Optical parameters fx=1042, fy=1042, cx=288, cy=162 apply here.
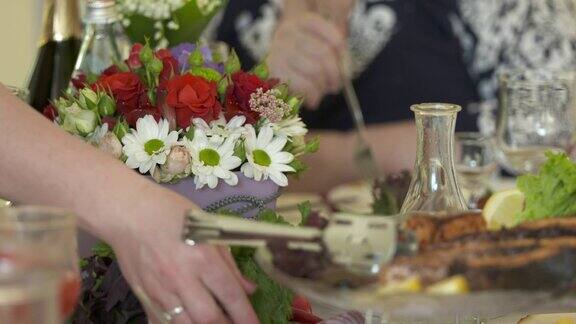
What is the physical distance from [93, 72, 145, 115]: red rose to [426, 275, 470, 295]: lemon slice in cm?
46

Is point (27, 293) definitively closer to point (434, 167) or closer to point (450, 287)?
point (450, 287)

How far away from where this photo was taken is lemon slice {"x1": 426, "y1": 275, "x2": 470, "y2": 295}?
632 millimetres

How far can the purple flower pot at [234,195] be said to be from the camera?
955 mm

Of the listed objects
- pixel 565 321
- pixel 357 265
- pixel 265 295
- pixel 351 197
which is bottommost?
pixel 351 197

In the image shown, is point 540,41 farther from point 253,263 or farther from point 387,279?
point 387,279

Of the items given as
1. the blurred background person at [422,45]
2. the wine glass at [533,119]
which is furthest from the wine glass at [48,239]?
the blurred background person at [422,45]

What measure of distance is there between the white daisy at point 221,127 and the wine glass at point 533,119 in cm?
63

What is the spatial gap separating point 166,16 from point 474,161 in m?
0.52

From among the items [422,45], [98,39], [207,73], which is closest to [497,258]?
[207,73]

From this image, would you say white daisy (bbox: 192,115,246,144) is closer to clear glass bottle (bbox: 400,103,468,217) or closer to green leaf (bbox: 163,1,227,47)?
clear glass bottle (bbox: 400,103,468,217)

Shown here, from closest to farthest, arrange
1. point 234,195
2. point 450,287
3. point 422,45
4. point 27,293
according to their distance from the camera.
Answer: point 27,293 → point 450,287 → point 234,195 → point 422,45

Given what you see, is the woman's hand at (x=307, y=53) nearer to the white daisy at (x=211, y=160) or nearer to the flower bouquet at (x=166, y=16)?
the flower bouquet at (x=166, y=16)

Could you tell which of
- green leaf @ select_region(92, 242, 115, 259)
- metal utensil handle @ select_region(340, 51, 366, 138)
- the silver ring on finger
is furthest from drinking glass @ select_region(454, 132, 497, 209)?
the silver ring on finger

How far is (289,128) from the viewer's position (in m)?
1.01
